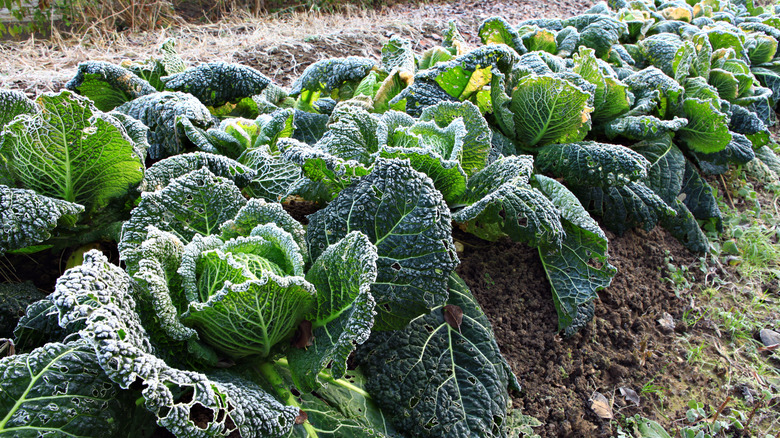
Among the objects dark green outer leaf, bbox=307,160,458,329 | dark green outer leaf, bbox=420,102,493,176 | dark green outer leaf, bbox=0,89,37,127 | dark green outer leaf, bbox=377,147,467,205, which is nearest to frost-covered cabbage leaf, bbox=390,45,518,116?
dark green outer leaf, bbox=420,102,493,176

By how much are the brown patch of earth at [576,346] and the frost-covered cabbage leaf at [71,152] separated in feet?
4.66

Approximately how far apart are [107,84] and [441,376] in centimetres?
205

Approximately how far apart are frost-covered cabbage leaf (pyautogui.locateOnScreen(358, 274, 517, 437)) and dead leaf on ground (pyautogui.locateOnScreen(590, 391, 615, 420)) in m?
0.43

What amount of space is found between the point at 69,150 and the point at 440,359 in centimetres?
142

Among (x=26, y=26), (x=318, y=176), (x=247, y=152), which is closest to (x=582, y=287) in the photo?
(x=318, y=176)

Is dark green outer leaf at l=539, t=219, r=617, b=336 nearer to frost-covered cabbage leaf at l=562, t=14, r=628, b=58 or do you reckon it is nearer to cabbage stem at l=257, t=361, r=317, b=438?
cabbage stem at l=257, t=361, r=317, b=438

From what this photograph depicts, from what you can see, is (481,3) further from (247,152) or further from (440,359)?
(440,359)

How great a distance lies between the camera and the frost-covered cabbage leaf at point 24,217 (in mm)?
1467

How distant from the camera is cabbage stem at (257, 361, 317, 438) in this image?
1457 millimetres

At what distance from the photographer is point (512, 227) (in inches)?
78.4

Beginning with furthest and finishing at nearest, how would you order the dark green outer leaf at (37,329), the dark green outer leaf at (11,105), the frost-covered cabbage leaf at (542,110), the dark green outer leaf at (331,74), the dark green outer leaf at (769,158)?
the dark green outer leaf at (769,158)
the dark green outer leaf at (331,74)
the frost-covered cabbage leaf at (542,110)
the dark green outer leaf at (11,105)
the dark green outer leaf at (37,329)

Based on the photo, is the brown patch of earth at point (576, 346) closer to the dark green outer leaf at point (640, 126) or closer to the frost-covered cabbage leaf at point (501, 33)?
the dark green outer leaf at point (640, 126)

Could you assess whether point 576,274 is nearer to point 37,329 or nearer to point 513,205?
point 513,205

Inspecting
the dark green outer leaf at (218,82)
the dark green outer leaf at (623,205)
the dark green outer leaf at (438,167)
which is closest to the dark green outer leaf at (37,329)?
the dark green outer leaf at (438,167)
